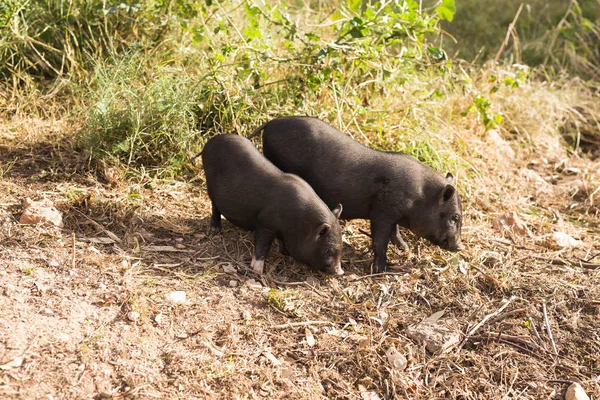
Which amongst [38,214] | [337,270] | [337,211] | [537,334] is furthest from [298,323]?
[38,214]

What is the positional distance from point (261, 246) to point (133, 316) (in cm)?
119

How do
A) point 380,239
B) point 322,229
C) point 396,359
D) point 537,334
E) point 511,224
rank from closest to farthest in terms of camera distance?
point 396,359
point 537,334
point 322,229
point 380,239
point 511,224

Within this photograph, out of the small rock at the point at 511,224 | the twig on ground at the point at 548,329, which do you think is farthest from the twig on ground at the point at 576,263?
the twig on ground at the point at 548,329

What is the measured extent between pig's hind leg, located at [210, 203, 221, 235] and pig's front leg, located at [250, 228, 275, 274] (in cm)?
50

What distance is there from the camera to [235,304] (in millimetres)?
4637

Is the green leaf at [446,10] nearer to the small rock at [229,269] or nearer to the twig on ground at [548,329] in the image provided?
the twig on ground at [548,329]

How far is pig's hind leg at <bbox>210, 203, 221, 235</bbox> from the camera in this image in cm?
552

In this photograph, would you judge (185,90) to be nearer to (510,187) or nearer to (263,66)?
(263,66)

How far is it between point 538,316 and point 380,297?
1108mm

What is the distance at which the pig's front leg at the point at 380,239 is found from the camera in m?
5.34

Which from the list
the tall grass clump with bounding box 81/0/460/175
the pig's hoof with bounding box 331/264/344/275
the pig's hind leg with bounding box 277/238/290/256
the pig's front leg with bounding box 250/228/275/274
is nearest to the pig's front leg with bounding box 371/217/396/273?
the pig's hoof with bounding box 331/264/344/275

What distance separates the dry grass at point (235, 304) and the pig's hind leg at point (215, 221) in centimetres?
8

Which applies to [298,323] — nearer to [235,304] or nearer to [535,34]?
[235,304]

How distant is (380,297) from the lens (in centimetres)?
496
